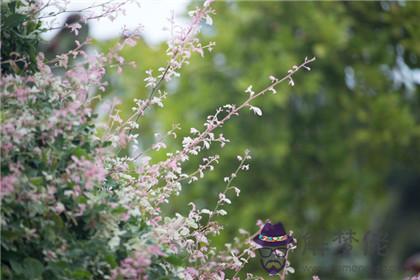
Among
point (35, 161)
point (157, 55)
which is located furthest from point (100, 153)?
point (157, 55)

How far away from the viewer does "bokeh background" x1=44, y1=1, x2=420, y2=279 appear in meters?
10.7

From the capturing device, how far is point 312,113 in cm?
1155

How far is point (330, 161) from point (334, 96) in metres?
1.00

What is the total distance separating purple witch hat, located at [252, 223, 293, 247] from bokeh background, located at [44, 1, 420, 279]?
7.22 m

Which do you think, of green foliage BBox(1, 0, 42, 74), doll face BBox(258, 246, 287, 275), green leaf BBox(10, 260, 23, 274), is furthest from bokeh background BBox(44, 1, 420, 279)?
green leaf BBox(10, 260, 23, 274)

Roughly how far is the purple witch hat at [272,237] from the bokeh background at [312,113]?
23.7 ft

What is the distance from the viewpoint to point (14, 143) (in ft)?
7.63

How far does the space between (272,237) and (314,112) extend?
8.51 metres

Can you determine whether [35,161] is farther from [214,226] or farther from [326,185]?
[326,185]

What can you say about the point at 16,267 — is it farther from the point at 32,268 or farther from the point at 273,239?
the point at 273,239

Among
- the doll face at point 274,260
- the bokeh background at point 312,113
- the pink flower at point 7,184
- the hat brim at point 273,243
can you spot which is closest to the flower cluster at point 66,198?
the pink flower at point 7,184

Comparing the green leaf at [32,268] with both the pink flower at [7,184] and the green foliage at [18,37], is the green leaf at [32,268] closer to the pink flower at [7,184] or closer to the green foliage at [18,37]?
the pink flower at [7,184]

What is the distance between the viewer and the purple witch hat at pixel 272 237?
313 centimetres

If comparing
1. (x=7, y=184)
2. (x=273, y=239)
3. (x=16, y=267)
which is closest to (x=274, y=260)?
(x=273, y=239)
